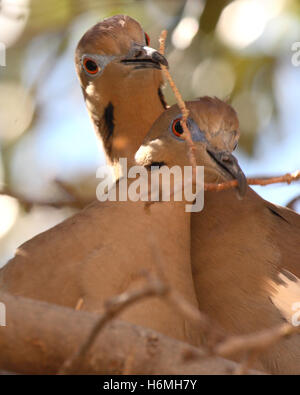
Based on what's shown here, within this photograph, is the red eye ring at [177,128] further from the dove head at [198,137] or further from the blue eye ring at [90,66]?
the blue eye ring at [90,66]

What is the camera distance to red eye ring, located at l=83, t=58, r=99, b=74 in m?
5.26

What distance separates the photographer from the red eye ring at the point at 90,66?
5.26m

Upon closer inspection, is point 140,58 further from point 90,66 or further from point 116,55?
point 90,66

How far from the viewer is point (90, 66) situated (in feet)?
17.4

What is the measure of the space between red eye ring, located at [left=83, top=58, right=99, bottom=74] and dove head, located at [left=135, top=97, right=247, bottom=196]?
1.02m

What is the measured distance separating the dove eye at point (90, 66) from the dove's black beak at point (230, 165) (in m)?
1.47

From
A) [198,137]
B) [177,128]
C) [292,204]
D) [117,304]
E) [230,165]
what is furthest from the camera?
Answer: [292,204]

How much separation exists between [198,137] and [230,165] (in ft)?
1.27

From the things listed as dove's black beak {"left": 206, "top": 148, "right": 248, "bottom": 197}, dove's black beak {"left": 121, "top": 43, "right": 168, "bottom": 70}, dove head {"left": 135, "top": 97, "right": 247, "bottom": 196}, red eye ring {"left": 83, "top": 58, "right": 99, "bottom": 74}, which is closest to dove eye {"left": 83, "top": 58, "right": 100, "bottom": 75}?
red eye ring {"left": 83, "top": 58, "right": 99, "bottom": 74}

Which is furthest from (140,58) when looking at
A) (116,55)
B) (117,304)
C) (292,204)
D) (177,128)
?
(117,304)

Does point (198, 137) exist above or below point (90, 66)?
below

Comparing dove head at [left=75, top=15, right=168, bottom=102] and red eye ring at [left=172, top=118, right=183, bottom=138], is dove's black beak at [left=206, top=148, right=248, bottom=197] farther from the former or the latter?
dove head at [left=75, top=15, right=168, bottom=102]
